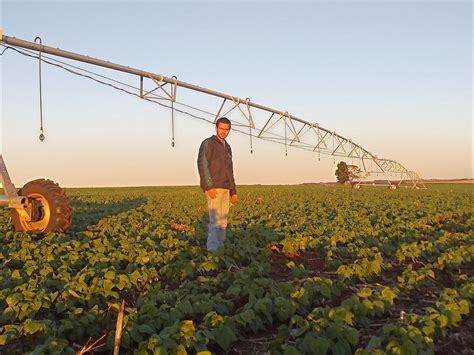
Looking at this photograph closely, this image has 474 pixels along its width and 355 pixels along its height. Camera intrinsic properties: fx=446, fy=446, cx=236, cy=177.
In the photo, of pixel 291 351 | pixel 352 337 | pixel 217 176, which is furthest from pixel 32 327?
pixel 217 176

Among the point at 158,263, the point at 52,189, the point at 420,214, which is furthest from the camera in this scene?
the point at 420,214

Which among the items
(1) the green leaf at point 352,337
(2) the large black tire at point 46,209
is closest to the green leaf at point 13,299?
(1) the green leaf at point 352,337

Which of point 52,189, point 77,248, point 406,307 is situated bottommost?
point 406,307

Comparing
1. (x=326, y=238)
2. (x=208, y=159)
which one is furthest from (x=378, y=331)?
(x=326, y=238)

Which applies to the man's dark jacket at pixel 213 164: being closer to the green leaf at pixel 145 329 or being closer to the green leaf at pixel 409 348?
the green leaf at pixel 145 329

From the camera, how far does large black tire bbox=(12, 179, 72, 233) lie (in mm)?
8891

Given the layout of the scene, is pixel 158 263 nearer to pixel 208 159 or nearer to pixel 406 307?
pixel 208 159

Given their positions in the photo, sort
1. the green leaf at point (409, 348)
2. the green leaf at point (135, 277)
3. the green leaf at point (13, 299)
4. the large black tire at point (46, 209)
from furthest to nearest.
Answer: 1. the large black tire at point (46, 209)
2. the green leaf at point (135, 277)
3. the green leaf at point (13, 299)
4. the green leaf at point (409, 348)

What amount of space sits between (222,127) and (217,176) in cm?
79

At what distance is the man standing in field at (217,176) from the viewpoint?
23.3 feet

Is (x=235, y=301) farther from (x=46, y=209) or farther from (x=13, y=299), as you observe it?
(x=46, y=209)

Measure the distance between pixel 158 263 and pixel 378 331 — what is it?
340 centimetres

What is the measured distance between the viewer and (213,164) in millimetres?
7125

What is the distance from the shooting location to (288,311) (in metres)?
4.13
